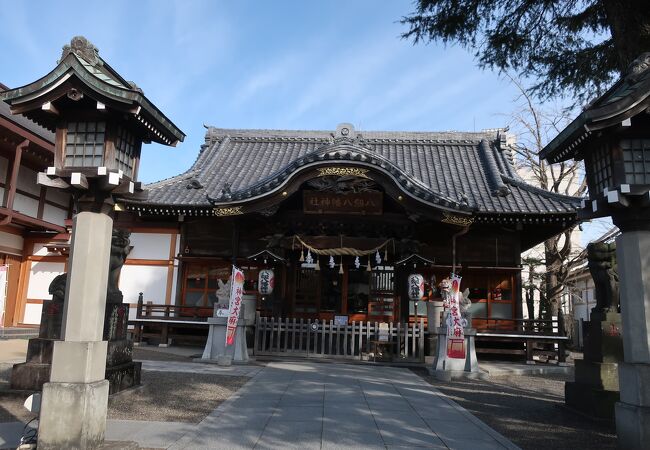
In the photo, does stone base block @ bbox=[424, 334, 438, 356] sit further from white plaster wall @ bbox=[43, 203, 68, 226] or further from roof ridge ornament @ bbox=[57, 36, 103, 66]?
white plaster wall @ bbox=[43, 203, 68, 226]

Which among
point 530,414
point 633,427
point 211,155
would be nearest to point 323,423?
point 530,414

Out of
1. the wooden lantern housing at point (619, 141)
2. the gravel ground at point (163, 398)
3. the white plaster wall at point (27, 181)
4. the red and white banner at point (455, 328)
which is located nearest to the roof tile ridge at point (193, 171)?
the white plaster wall at point (27, 181)

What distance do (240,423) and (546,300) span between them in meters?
17.7

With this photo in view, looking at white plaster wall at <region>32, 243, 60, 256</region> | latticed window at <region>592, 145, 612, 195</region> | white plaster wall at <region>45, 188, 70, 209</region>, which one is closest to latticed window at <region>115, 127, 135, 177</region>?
latticed window at <region>592, 145, 612, 195</region>

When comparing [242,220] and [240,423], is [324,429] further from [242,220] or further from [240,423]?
[242,220]

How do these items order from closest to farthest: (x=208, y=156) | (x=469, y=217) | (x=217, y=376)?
(x=217, y=376)
(x=469, y=217)
(x=208, y=156)

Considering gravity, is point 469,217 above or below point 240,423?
above

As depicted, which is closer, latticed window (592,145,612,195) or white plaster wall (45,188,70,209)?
latticed window (592,145,612,195)

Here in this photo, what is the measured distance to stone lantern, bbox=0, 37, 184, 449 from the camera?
472cm

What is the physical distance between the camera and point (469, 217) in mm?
12641

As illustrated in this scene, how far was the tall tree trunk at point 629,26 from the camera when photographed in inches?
295

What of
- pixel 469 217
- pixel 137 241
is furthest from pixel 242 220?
pixel 469 217

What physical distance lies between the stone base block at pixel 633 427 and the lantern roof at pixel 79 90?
22.7ft

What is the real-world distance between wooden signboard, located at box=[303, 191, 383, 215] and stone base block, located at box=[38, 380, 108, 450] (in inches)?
376
